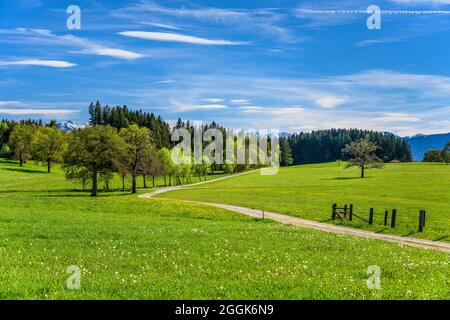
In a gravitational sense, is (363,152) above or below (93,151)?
below

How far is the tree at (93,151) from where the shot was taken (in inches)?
3295

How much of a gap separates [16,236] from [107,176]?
7032 centimetres

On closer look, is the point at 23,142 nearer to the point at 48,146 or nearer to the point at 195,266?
the point at 48,146

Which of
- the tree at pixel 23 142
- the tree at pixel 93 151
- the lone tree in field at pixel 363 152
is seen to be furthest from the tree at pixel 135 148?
the tree at pixel 23 142

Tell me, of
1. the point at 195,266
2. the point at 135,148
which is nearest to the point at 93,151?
the point at 135,148

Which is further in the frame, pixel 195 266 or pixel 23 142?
pixel 23 142

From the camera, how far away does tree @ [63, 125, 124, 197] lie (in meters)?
83.7

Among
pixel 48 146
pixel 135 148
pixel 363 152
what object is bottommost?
pixel 363 152

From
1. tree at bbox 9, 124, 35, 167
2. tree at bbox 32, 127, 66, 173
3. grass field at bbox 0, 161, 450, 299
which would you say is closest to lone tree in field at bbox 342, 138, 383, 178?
tree at bbox 32, 127, 66, 173

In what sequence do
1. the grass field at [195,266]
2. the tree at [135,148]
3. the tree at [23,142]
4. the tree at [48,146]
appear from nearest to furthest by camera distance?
1. the grass field at [195,266]
2. the tree at [135,148]
3. the tree at [48,146]
4. the tree at [23,142]

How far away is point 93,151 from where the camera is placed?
276ft

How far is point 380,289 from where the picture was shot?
12.1m

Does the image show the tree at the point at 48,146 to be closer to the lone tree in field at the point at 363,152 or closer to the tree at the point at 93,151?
the tree at the point at 93,151
